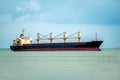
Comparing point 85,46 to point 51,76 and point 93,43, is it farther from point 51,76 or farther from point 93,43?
point 51,76

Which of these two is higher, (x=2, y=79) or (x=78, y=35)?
(x=78, y=35)

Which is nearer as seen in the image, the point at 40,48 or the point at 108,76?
the point at 108,76

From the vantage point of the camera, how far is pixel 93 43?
30.6 meters

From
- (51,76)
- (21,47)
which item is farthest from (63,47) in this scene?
(51,76)

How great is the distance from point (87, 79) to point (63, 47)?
22027 mm

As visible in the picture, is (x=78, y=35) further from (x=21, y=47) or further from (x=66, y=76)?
(x=66, y=76)

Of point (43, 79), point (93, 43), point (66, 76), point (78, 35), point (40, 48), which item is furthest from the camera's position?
point (78, 35)

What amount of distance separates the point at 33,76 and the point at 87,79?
1.93 metres

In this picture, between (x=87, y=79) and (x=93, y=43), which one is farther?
(x=93, y=43)

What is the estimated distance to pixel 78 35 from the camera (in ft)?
122

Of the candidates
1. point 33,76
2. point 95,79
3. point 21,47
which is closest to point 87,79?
point 95,79

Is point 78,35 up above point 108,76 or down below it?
above

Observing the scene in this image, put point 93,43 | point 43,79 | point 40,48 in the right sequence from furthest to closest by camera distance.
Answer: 1. point 40,48
2. point 93,43
3. point 43,79

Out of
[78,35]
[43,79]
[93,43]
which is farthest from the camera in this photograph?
[78,35]
